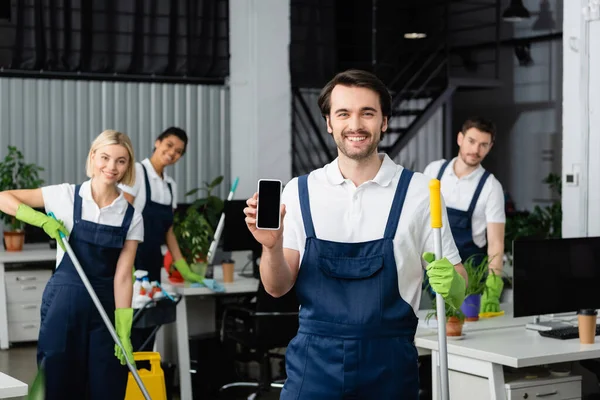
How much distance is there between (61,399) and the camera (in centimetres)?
376

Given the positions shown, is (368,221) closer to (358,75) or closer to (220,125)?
(358,75)

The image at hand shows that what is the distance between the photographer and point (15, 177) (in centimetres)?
776

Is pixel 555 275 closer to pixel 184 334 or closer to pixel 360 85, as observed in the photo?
pixel 360 85

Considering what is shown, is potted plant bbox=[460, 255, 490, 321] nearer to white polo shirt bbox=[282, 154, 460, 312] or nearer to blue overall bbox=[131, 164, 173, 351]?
white polo shirt bbox=[282, 154, 460, 312]

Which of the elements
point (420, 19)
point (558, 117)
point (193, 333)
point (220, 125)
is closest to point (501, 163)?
point (558, 117)

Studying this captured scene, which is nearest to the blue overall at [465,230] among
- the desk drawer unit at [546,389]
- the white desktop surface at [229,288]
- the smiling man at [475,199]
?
the smiling man at [475,199]

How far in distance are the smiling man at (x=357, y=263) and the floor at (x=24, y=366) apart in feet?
10.7

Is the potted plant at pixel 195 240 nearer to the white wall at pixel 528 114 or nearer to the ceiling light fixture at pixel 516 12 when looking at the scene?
the ceiling light fixture at pixel 516 12

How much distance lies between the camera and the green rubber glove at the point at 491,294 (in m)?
4.67

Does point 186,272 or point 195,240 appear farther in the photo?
point 195,240

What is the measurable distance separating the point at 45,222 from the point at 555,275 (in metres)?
2.13

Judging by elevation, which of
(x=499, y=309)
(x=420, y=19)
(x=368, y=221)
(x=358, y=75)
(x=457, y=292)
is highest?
(x=420, y=19)

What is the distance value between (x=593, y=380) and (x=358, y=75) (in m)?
2.79

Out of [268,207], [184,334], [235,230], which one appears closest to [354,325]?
[268,207]
